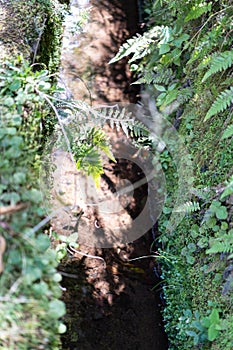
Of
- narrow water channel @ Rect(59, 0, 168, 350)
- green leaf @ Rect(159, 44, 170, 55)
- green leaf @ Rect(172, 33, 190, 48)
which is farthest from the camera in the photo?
green leaf @ Rect(159, 44, 170, 55)

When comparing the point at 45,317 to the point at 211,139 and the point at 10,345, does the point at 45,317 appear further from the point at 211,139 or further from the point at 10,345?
the point at 211,139

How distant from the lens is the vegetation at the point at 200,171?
325 centimetres

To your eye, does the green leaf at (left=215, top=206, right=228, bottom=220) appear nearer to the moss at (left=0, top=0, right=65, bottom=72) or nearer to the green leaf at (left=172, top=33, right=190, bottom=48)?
the green leaf at (left=172, top=33, right=190, bottom=48)

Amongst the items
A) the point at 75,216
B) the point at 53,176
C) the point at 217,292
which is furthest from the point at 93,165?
the point at 217,292

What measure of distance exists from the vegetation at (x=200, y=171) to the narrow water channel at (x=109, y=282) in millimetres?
201

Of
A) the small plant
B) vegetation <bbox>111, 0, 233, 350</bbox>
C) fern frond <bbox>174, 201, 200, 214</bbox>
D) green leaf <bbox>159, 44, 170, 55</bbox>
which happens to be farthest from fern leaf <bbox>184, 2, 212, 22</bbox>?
the small plant

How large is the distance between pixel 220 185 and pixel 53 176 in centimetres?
140

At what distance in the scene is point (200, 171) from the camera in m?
3.88

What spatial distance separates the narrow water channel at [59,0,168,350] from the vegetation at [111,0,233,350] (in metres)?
0.20

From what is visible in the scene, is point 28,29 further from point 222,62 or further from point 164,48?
point 222,62

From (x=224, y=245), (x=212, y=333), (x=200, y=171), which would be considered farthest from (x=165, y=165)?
(x=212, y=333)

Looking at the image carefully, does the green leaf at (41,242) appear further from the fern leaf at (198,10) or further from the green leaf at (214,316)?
the fern leaf at (198,10)

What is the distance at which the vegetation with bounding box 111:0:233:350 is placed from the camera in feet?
10.7

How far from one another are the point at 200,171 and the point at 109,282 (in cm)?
133
